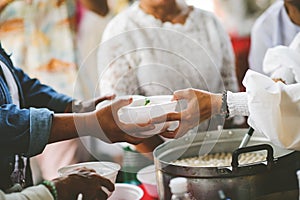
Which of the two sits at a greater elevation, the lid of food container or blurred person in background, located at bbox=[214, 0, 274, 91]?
blurred person in background, located at bbox=[214, 0, 274, 91]

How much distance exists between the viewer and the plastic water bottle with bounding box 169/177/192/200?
134 centimetres

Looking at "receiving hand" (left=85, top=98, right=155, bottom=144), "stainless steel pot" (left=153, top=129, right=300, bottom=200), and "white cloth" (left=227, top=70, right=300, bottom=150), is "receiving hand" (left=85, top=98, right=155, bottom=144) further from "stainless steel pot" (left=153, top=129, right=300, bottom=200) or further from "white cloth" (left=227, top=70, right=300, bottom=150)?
"white cloth" (left=227, top=70, right=300, bottom=150)

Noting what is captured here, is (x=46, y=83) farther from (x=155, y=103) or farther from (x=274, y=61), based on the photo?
(x=274, y=61)

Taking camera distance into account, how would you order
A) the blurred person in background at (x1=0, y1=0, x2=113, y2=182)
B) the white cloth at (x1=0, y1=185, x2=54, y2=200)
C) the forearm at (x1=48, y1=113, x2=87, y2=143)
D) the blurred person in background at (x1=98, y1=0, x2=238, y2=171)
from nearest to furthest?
the white cloth at (x1=0, y1=185, x2=54, y2=200) → the forearm at (x1=48, y1=113, x2=87, y2=143) → the blurred person in background at (x1=0, y1=0, x2=113, y2=182) → the blurred person in background at (x1=98, y1=0, x2=238, y2=171)

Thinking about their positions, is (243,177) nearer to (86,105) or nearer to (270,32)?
(86,105)

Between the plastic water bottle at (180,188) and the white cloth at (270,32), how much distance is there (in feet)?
2.32

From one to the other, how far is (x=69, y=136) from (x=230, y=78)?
72cm

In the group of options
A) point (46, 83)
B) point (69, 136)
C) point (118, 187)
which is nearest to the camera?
point (69, 136)

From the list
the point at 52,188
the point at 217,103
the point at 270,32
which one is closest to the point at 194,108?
Result: the point at 217,103

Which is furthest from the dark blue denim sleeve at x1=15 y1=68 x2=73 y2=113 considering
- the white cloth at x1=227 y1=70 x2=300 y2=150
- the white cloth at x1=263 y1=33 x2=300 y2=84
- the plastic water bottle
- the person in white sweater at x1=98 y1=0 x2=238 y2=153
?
the white cloth at x1=263 y1=33 x2=300 y2=84

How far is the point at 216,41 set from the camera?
1.86 m

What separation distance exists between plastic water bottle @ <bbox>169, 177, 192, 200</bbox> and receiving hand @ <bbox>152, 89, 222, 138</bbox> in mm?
159

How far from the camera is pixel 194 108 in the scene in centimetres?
142

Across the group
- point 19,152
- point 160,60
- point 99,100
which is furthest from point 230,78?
point 19,152
